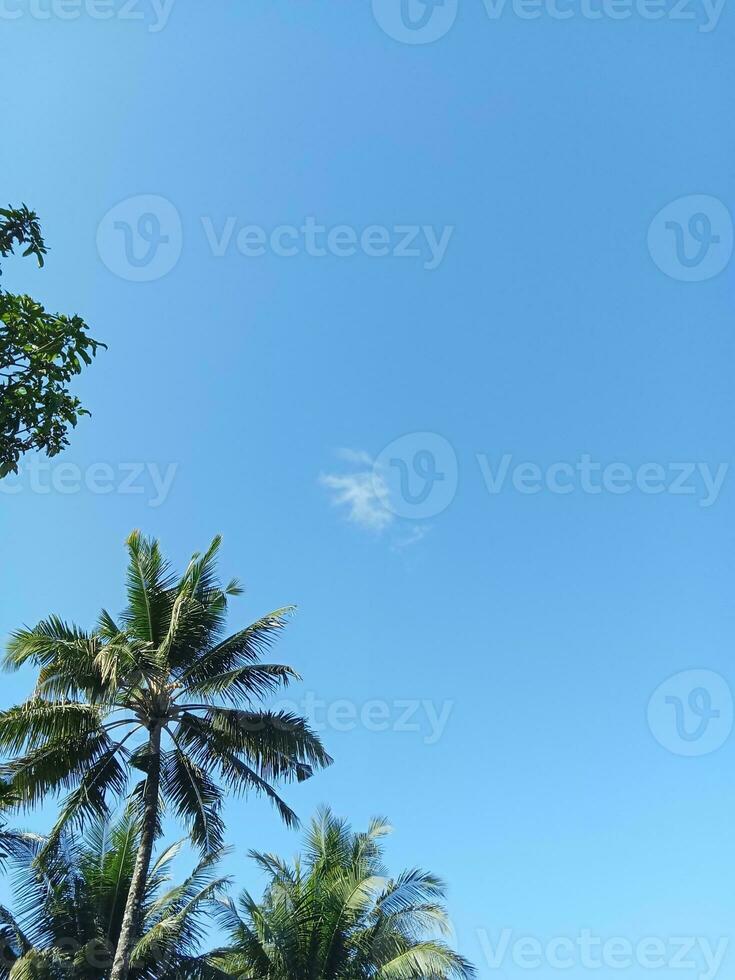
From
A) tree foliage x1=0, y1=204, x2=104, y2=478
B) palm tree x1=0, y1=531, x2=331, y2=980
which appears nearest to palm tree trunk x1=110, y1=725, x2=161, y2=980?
palm tree x1=0, y1=531, x2=331, y2=980

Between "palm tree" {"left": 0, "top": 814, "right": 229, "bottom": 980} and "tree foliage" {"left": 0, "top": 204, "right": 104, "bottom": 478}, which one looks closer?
"tree foliage" {"left": 0, "top": 204, "right": 104, "bottom": 478}

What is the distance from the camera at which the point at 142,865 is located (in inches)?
625

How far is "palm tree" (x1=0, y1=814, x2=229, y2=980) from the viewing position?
60.1 ft

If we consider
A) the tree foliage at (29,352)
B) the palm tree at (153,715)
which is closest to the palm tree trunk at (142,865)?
the palm tree at (153,715)

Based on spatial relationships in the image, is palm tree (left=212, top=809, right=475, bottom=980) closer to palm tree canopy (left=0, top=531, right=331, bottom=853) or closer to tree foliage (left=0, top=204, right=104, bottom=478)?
palm tree canopy (left=0, top=531, right=331, bottom=853)

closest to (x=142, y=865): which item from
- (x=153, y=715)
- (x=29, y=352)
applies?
(x=153, y=715)

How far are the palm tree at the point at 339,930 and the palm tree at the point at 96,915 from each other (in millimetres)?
1999

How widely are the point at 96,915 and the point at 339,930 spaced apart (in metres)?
5.59

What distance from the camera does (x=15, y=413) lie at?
7.33m

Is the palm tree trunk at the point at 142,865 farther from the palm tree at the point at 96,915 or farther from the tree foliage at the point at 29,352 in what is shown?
the tree foliage at the point at 29,352

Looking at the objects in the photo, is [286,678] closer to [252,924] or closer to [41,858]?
[41,858]

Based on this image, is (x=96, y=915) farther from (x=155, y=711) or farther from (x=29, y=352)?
(x=29, y=352)

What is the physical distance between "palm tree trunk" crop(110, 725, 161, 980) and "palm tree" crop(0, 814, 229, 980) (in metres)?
2.08

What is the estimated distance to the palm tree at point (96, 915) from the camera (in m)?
18.3
